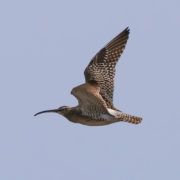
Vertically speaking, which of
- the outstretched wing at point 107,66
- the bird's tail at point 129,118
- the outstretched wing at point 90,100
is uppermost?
the outstretched wing at point 107,66

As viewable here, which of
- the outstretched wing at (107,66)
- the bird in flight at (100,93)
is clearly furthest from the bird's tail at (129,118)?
the outstretched wing at (107,66)

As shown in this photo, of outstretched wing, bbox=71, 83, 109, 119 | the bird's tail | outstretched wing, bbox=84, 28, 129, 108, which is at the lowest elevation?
the bird's tail

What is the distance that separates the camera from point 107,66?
1814 cm

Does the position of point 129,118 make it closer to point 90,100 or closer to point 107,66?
point 90,100

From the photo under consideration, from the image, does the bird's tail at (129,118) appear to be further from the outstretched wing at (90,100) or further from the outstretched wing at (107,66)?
A: the outstretched wing at (107,66)

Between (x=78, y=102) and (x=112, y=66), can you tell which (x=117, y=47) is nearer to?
(x=112, y=66)

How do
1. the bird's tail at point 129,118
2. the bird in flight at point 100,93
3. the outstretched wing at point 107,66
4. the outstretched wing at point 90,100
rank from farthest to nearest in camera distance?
the outstretched wing at point 107,66
the bird's tail at point 129,118
the bird in flight at point 100,93
the outstretched wing at point 90,100

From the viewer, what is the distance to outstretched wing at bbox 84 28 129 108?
17.1 meters

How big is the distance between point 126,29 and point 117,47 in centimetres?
60

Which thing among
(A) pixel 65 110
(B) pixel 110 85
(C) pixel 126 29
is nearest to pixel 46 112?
(A) pixel 65 110

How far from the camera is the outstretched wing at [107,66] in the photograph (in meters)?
17.1

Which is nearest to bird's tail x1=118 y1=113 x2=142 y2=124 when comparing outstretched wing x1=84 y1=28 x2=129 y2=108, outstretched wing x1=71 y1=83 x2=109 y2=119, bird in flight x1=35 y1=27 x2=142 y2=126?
bird in flight x1=35 y1=27 x2=142 y2=126

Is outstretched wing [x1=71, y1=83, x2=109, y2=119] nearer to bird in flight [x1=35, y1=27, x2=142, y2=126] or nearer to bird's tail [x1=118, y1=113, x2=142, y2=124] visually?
bird in flight [x1=35, y1=27, x2=142, y2=126]

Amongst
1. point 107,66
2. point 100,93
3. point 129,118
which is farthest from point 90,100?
point 107,66
